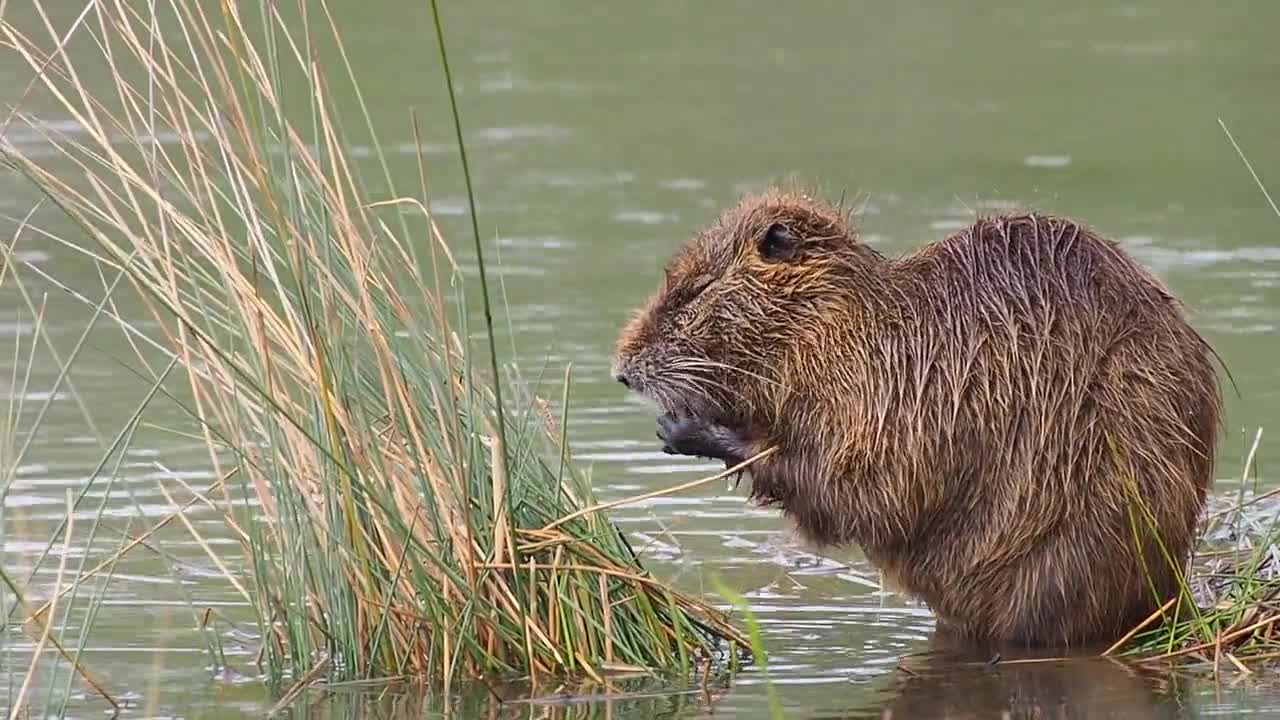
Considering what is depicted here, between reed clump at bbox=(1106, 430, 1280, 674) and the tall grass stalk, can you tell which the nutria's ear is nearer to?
the tall grass stalk

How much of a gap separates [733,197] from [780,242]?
3.74m

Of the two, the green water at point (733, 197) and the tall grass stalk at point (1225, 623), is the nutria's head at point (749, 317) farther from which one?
the tall grass stalk at point (1225, 623)

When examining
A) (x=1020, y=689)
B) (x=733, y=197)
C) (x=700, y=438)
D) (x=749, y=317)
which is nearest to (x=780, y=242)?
(x=749, y=317)

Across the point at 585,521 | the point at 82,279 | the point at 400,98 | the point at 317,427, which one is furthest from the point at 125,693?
the point at 400,98

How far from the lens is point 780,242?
412cm

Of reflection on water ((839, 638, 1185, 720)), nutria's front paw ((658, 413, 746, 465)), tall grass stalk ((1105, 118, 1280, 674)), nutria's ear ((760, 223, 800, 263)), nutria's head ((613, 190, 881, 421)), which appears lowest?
reflection on water ((839, 638, 1185, 720))

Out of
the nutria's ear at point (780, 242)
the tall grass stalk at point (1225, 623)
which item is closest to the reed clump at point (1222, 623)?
the tall grass stalk at point (1225, 623)

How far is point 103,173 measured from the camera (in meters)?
7.43

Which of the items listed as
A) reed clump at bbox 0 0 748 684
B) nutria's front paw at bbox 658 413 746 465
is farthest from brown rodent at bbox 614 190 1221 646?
reed clump at bbox 0 0 748 684

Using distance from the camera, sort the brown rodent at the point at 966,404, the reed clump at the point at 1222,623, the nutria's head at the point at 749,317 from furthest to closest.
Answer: the nutria's head at the point at 749,317, the brown rodent at the point at 966,404, the reed clump at the point at 1222,623

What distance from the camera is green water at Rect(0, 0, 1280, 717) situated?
3.79 metres

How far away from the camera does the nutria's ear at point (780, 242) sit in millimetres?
4113

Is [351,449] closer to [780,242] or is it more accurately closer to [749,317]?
[749,317]

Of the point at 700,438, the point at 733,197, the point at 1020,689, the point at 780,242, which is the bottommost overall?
the point at 1020,689
